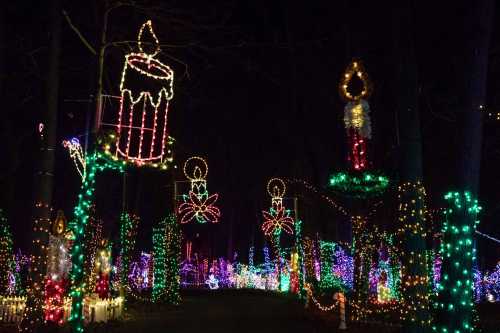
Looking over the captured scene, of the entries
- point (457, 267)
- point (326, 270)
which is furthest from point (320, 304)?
point (457, 267)

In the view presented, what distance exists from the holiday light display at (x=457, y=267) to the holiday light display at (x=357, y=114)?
11.0 ft

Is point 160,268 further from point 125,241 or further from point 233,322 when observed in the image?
point 233,322

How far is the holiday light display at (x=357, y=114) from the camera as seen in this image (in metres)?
12.3

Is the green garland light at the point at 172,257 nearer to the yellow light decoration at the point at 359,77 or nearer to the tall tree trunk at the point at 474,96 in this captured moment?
the yellow light decoration at the point at 359,77

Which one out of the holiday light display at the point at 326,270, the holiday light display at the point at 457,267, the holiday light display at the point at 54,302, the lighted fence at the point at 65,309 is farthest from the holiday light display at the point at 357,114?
the holiday light display at the point at 326,270

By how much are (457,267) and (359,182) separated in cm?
308

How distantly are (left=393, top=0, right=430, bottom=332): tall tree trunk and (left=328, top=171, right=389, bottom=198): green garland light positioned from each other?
44 cm

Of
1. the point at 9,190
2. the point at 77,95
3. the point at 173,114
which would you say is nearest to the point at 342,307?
the point at 77,95

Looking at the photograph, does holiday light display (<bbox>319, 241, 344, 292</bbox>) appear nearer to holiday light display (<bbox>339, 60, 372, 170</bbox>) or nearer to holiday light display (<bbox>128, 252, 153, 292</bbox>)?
holiday light display (<bbox>339, 60, 372, 170</bbox>)

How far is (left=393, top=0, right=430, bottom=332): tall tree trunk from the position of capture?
11.3 m

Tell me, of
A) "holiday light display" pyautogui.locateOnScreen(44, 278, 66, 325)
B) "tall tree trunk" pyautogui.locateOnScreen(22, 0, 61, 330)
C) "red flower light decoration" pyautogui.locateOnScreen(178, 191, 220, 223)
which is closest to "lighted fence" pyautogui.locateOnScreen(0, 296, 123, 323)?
"holiday light display" pyautogui.locateOnScreen(44, 278, 66, 325)

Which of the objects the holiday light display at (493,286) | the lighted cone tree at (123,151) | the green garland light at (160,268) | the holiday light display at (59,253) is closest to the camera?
the lighted cone tree at (123,151)

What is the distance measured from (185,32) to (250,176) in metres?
36.9

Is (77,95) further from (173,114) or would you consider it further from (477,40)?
(477,40)
